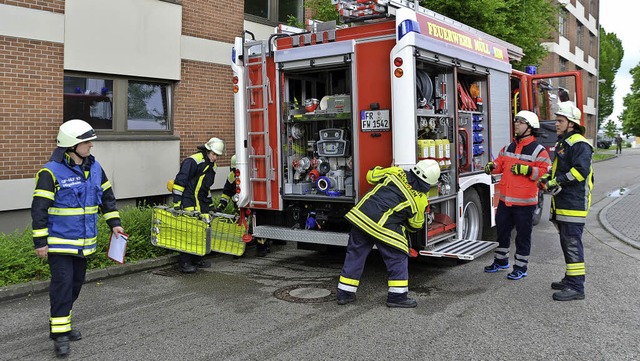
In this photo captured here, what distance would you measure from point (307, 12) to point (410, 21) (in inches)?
285

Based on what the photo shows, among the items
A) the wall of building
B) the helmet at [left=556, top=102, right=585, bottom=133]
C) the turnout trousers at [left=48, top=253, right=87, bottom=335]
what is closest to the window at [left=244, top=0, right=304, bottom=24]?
the wall of building

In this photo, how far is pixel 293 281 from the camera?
661 centimetres

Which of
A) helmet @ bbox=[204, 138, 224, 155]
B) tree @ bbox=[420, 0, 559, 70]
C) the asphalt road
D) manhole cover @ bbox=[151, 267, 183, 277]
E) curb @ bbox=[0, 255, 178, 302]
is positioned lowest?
the asphalt road

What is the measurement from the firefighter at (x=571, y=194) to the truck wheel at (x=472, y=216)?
58.2 inches

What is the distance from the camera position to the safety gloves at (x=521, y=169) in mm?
6457

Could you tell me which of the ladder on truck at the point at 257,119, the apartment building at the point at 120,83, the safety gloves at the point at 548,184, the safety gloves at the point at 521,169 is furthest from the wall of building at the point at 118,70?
the safety gloves at the point at 548,184

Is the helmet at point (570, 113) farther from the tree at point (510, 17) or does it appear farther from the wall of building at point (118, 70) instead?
the wall of building at point (118, 70)

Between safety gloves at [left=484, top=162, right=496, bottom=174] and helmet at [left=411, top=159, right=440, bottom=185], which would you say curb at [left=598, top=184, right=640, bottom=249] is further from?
helmet at [left=411, top=159, right=440, bottom=185]

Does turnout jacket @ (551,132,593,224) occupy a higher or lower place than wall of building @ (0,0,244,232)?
lower

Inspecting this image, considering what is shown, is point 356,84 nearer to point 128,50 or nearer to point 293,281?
point 293,281

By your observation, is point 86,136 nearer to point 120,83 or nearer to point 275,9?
point 120,83

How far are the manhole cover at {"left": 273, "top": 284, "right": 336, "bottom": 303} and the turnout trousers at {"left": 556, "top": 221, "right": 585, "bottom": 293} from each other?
242 centimetres

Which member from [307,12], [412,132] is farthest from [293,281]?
[307,12]

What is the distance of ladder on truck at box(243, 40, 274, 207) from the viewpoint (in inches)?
269
